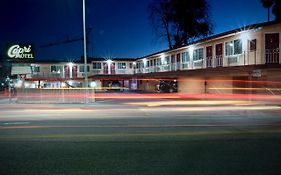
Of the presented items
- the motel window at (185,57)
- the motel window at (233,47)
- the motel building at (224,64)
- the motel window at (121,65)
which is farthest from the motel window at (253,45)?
the motel window at (121,65)

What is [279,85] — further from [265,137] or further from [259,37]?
[265,137]

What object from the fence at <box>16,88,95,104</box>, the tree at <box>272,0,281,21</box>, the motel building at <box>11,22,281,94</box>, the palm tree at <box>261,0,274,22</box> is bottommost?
the fence at <box>16,88,95,104</box>

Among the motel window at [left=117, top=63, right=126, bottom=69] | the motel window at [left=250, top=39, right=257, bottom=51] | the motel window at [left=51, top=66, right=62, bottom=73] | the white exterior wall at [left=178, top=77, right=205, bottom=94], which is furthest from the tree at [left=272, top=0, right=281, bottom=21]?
the motel window at [left=51, top=66, right=62, bottom=73]

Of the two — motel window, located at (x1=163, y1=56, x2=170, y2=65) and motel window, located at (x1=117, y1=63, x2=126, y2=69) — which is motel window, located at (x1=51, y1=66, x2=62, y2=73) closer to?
motel window, located at (x1=117, y1=63, x2=126, y2=69)

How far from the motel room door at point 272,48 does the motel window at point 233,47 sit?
340 centimetres

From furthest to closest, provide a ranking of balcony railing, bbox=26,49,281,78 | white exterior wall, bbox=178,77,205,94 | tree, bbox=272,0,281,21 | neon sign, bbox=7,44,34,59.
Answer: tree, bbox=272,0,281,21 → white exterior wall, bbox=178,77,205,94 → neon sign, bbox=7,44,34,59 → balcony railing, bbox=26,49,281,78

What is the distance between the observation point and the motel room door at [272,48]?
28891mm

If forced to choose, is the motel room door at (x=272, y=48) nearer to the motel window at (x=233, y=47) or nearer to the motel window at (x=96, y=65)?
the motel window at (x=233, y=47)

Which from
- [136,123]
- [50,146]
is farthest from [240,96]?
[50,146]

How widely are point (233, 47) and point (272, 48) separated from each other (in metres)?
4.92

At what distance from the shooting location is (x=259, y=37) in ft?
97.8

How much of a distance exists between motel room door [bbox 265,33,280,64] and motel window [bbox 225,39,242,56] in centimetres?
340

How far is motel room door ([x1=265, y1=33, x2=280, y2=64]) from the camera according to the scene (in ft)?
94.8

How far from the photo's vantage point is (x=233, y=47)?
111 ft
